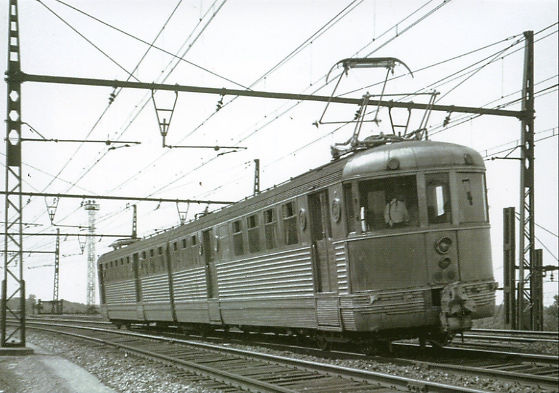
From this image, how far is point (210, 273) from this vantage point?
18.2 meters

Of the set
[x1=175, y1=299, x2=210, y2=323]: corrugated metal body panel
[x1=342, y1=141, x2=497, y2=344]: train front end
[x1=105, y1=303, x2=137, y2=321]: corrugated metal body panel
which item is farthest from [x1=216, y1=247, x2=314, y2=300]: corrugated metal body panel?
[x1=105, y1=303, x2=137, y2=321]: corrugated metal body panel

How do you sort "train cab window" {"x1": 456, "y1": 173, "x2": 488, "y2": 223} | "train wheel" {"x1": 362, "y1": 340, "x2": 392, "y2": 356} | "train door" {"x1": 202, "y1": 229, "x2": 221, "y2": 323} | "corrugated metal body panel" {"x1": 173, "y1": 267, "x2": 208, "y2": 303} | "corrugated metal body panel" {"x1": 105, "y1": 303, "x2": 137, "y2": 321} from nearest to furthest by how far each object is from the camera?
"train cab window" {"x1": 456, "y1": 173, "x2": 488, "y2": 223}, "train wheel" {"x1": 362, "y1": 340, "x2": 392, "y2": 356}, "train door" {"x1": 202, "y1": 229, "x2": 221, "y2": 323}, "corrugated metal body panel" {"x1": 173, "y1": 267, "x2": 208, "y2": 303}, "corrugated metal body panel" {"x1": 105, "y1": 303, "x2": 137, "y2": 321}

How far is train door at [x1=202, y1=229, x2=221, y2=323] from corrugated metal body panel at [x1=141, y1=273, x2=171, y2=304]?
12.5 feet

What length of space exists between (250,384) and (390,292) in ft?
8.27

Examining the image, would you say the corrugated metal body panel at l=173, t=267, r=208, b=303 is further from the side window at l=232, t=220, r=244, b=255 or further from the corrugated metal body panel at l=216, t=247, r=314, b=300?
the side window at l=232, t=220, r=244, b=255

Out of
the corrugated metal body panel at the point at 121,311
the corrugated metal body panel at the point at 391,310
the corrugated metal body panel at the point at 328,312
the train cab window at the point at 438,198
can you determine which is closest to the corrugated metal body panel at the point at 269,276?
the corrugated metal body panel at the point at 328,312

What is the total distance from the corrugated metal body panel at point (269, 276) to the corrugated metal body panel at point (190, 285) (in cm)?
129

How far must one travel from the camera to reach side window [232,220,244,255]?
16.0 meters

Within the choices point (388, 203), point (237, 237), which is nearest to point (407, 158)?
point (388, 203)

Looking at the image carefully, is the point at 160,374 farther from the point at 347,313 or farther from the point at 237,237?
the point at 237,237

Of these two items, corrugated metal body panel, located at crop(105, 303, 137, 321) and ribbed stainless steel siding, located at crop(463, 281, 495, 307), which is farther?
corrugated metal body panel, located at crop(105, 303, 137, 321)

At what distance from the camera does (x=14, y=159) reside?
17.0 metres

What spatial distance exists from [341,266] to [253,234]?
4078mm

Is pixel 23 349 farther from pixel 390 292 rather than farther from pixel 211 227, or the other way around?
pixel 390 292
